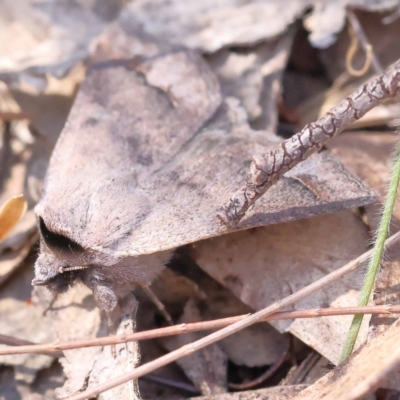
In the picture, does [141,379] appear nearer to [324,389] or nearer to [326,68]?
[324,389]

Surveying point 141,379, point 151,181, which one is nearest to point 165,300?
point 141,379

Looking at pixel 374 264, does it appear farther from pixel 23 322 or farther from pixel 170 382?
pixel 23 322

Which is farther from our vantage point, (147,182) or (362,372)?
(147,182)

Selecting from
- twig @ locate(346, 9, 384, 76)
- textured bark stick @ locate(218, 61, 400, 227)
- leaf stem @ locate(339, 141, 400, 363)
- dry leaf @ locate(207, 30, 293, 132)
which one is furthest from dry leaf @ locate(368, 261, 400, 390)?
twig @ locate(346, 9, 384, 76)

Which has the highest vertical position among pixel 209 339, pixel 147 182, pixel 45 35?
pixel 45 35

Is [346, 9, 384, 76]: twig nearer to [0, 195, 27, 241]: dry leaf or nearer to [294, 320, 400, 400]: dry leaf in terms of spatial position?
[294, 320, 400, 400]: dry leaf

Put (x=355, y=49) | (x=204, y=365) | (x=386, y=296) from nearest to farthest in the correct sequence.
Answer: (x=386, y=296)
(x=204, y=365)
(x=355, y=49)

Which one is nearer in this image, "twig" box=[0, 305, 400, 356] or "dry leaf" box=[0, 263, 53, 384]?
"twig" box=[0, 305, 400, 356]

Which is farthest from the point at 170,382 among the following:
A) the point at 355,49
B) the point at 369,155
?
the point at 355,49
